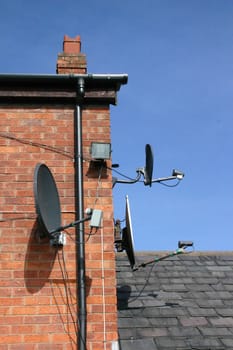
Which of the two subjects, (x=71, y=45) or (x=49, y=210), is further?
(x=71, y=45)

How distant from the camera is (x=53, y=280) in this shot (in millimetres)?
4941

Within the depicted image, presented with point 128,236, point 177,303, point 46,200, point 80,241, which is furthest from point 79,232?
point 177,303

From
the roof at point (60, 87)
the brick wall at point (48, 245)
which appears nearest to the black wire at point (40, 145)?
the brick wall at point (48, 245)

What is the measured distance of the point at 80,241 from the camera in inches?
199

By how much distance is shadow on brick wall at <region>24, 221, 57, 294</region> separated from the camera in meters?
4.92

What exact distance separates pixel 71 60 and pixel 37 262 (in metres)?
2.38

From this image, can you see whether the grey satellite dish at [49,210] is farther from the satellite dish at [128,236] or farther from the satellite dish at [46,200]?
the satellite dish at [128,236]

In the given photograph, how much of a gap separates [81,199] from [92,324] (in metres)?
1.18

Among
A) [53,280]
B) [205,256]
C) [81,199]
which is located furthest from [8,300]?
[205,256]

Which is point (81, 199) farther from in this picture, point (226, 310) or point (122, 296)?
point (226, 310)

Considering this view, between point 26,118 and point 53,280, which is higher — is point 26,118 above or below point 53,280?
above

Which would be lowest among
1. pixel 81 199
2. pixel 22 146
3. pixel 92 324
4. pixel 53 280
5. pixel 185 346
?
pixel 185 346

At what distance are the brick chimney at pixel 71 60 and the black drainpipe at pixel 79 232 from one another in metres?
0.40

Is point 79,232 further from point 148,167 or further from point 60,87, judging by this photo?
point 60,87
